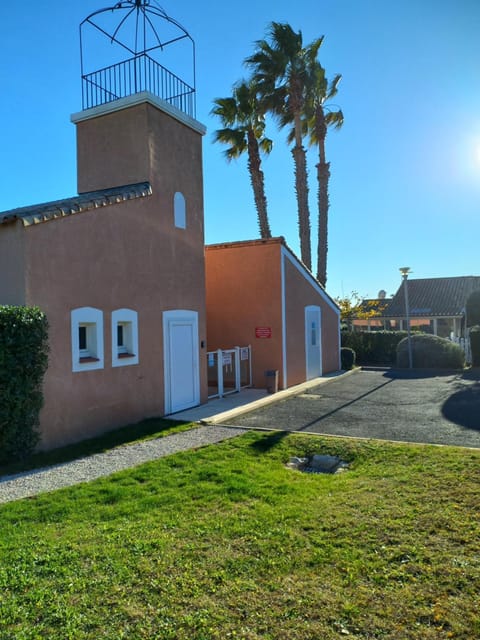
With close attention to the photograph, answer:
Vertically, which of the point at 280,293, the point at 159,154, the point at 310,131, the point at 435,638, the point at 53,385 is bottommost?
the point at 435,638

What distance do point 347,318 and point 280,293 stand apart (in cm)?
1563

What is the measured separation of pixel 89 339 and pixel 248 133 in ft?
59.2

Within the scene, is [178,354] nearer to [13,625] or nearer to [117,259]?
[117,259]

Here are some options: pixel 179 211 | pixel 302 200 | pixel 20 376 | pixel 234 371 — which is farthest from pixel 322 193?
pixel 20 376

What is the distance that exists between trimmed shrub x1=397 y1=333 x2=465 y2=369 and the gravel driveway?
4.12 metres

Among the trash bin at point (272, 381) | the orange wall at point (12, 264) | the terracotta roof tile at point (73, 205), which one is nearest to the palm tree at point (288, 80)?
the trash bin at point (272, 381)

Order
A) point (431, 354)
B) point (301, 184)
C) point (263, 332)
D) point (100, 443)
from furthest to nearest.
Result: point (301, 184) → point (431, 354) → point (263, 332) → point (100, 443)

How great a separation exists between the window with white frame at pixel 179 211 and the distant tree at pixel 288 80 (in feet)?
43.8

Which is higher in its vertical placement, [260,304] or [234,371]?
[260,304]

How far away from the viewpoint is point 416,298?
39312 millimetres

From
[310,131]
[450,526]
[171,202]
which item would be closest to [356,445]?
[450,526]

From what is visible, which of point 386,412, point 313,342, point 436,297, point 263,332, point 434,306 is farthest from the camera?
point 436,297

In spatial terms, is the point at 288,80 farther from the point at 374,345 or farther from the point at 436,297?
the point at 436,297

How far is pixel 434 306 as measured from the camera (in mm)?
37344
